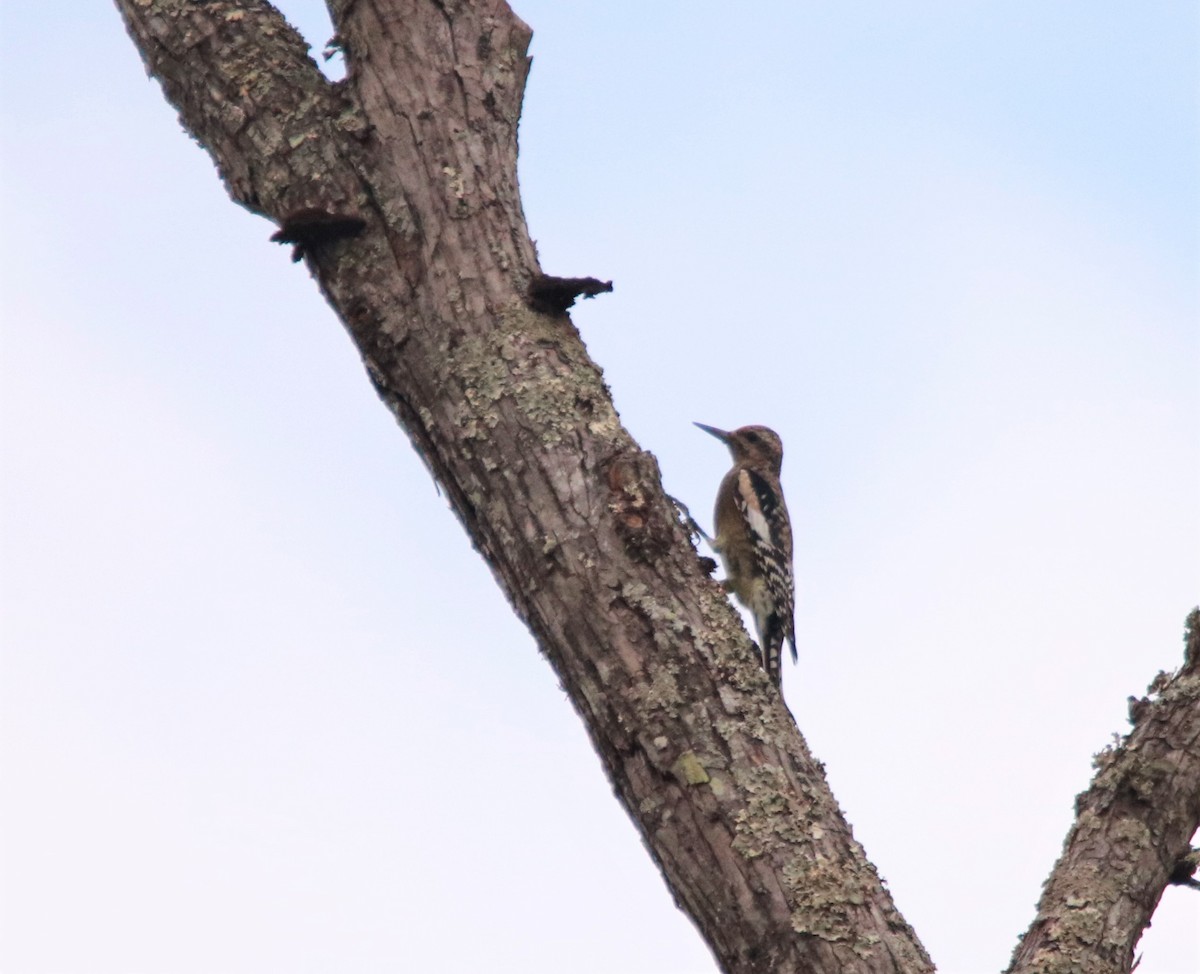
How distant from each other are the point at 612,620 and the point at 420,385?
78 centimetres

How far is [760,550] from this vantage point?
28.1 feet

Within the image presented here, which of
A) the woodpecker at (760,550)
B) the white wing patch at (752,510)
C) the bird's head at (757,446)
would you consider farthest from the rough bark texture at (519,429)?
the bird's head at (757,446)

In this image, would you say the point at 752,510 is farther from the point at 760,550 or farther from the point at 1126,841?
the point at 1126,841

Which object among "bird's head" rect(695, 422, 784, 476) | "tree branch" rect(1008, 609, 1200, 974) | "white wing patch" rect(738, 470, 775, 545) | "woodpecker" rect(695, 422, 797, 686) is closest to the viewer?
"tree branch" rect(1008, 609, 1200, 974)

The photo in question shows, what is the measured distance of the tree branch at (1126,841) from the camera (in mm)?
3016

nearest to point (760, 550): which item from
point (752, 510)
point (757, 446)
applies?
point (752, 510)

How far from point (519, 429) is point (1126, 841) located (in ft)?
5.40

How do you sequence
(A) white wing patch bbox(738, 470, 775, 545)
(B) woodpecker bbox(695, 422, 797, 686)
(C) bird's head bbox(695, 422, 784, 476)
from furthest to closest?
(C) bird's head bbox(695, 422, 784, 476), (A) white wing patch bbox(738, 470, 775, 545), (B) woodpecker bbox(695, 422, 797, 686)

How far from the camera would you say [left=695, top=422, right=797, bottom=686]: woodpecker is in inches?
328

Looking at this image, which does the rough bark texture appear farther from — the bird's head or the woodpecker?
the bird's head

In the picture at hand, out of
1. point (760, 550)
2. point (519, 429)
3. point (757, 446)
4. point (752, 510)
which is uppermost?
point (757, 446)

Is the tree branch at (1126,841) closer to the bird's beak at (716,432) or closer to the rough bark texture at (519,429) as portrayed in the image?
the rough bark texture at (519,429)

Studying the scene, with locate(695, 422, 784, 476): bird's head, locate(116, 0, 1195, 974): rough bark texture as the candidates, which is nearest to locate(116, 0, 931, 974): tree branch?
locate(116, 0, 1195, 974): rough bark texture

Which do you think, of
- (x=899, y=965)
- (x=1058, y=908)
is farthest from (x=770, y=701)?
(x=1058, y=908)
